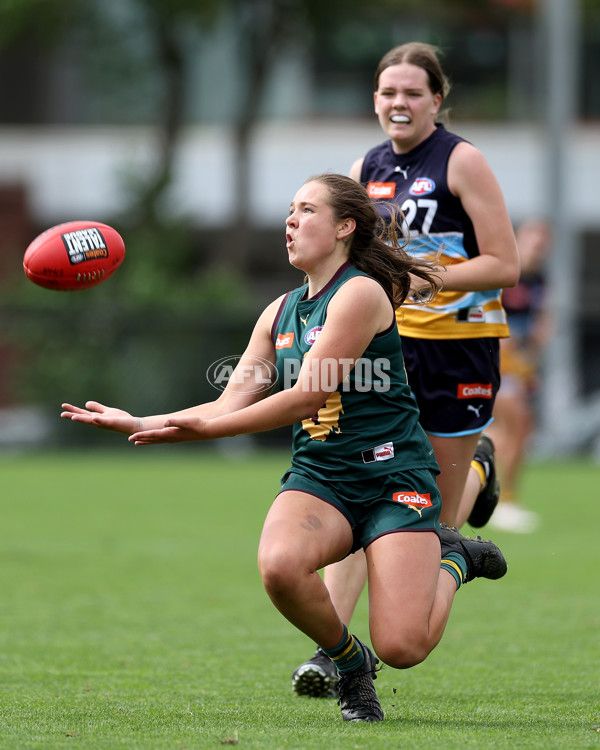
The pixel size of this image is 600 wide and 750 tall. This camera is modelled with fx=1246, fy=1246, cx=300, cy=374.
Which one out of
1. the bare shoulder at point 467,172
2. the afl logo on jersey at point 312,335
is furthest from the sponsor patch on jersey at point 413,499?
the bare shoulder at point 467,172

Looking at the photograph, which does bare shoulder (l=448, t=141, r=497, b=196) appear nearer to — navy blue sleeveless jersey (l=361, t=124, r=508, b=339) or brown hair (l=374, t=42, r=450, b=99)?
navy blue sleeveless jersey (l=361, t=124, r=508, b=339)

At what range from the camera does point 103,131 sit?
22734 millimetres

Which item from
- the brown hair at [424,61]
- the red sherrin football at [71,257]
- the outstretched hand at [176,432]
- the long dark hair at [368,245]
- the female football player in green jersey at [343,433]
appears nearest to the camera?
the outstretched hand at [176,432]

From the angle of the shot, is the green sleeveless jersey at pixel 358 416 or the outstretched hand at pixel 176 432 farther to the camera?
the green sleeveless jersey at pixel 358 416

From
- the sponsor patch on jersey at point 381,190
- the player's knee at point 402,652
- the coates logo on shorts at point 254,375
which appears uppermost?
the sponsor patch on jersey at point 381,190

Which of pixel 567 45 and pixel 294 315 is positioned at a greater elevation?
pixel 567 45

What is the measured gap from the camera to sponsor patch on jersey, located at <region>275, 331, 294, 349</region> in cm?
400

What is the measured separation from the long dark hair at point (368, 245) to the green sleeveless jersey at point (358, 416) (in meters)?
0.08

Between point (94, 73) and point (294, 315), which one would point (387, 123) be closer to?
point (294, 315)

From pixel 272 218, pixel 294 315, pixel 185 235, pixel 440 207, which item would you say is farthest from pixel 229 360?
pixel 272 218

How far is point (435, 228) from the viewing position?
179 inches

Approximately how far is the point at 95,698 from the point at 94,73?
20133 mm

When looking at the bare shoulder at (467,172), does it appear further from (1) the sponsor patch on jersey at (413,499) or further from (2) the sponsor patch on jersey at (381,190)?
(1) the sponsor patch on jersey at (413,499)

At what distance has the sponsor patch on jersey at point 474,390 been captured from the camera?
4.64 meters
